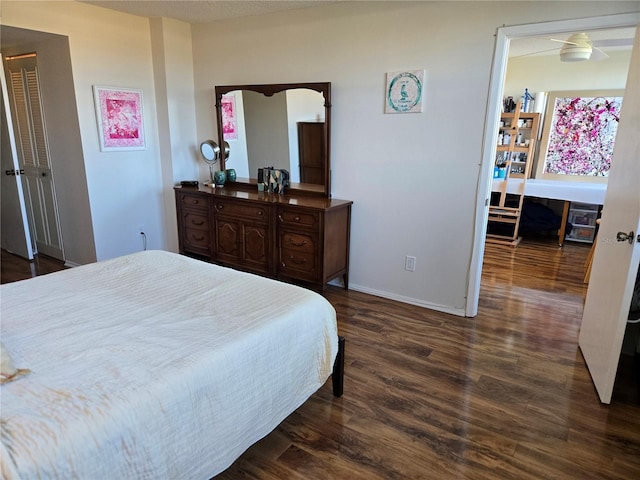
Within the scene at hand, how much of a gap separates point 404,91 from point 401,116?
181 millimetres

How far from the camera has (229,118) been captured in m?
4.01

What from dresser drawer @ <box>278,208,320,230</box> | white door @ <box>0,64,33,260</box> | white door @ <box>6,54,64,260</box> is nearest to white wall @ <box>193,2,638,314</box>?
dresser drawer @ <box>278,208,320,230</box>

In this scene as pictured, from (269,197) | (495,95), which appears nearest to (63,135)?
(269,197)

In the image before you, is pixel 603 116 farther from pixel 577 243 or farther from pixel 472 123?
pixel 472 123

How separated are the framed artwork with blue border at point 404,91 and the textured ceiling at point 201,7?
83 cm

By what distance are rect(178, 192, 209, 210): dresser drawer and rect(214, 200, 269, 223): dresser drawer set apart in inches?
5.9

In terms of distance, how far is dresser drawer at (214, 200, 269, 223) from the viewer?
138 inches

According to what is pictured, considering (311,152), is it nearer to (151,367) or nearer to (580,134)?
(151,367)

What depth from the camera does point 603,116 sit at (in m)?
5.22

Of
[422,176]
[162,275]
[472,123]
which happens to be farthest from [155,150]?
[472,123]

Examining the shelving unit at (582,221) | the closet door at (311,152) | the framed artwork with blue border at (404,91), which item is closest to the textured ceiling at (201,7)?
the framed artwork with blue border at (404,91)

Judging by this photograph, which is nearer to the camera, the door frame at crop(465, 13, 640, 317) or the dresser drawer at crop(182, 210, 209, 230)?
the door frame at crop(465, 13, 640, 317)

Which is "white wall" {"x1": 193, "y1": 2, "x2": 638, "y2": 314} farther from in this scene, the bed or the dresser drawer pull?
the bed

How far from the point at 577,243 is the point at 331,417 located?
4.74m
